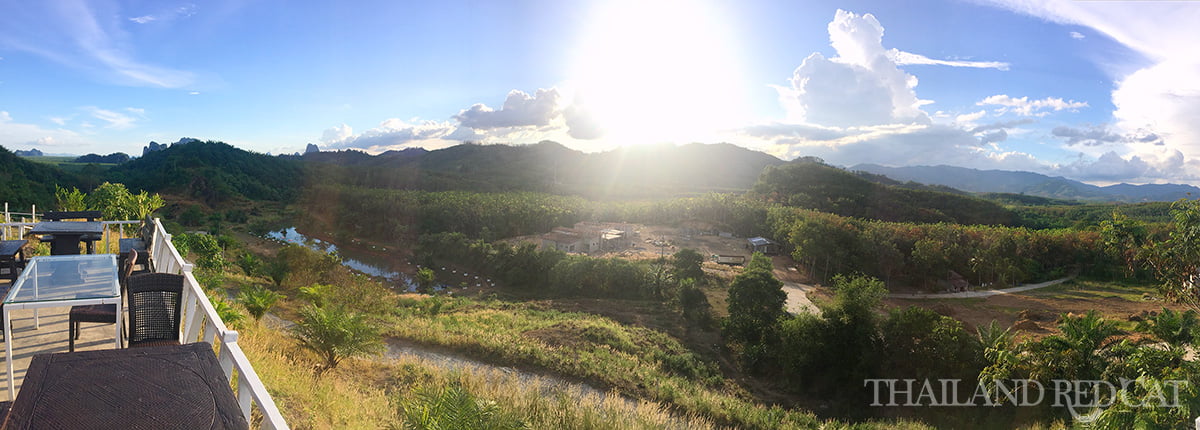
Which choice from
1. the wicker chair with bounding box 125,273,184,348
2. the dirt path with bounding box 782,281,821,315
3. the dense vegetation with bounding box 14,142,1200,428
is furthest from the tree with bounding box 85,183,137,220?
the dirt path with bounding box 782,281,821,315

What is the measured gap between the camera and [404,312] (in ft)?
53.6

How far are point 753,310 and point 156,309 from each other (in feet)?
51.0

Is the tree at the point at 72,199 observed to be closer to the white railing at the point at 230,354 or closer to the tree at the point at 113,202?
the tree at the point at 113,202

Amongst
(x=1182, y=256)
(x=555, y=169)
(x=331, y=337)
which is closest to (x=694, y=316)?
(x=1182, y=256)

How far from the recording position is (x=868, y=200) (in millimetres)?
62562

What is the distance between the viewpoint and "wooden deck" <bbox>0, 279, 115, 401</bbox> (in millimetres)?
4184

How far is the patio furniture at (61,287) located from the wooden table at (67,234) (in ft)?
7.58

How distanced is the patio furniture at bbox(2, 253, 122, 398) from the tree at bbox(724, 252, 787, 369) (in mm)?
14837

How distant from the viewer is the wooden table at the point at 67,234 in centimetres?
639

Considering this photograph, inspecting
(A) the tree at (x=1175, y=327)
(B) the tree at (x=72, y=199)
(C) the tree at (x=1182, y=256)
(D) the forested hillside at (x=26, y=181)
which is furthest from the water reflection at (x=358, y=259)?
(C) the tree at (x=1182, y=256)

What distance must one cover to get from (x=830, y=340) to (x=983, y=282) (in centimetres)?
2315

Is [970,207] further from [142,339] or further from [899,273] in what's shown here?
[142,339]

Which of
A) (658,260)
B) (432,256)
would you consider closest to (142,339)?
(658,260)

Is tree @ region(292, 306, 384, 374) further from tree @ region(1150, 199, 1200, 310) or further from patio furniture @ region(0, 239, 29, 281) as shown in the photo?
tree @ region(1150, 199, 1200, 310)
